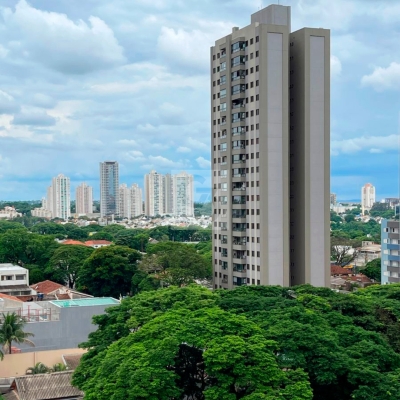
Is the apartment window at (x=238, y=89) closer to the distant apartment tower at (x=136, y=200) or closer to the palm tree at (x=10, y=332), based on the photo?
the palm tree at (x=10, y=332)

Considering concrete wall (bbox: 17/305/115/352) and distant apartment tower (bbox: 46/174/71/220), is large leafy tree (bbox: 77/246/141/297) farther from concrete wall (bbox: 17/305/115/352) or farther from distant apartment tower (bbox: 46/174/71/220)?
distant apartment tower (bbox: 46/174/71/220)

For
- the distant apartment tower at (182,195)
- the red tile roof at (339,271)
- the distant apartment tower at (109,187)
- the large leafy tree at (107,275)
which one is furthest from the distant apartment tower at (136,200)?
the large leafy tree at (107,275)

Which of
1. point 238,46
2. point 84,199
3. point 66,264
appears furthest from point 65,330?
point 84,199

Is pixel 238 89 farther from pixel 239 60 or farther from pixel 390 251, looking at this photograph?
pixel 390 251

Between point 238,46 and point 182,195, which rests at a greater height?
point 238,46

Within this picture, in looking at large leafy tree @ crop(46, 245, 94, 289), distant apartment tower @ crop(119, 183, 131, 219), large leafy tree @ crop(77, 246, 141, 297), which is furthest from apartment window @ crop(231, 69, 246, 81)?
distant apartment tower @ crop(119, 183, 131, 219)
